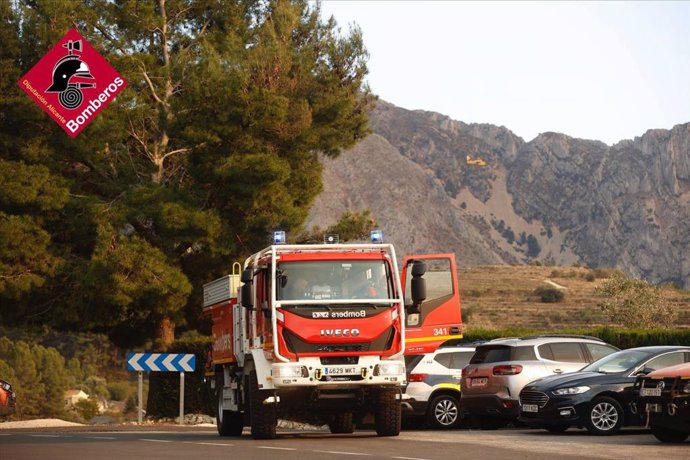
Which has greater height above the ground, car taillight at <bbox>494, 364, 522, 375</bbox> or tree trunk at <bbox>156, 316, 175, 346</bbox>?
tree trunk at <bbox>156, 316, 175, 346</bbox>

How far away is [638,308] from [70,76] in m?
48.4

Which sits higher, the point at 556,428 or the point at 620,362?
the point at 620,362

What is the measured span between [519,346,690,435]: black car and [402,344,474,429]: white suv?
4.49m

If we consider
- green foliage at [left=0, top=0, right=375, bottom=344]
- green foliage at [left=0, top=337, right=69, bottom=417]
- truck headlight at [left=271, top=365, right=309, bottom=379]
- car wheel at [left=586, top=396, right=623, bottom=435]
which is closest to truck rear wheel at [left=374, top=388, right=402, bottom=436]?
truck headlight at [left=271, top=365, right=309, bottom=379]

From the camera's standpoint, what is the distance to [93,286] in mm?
38125

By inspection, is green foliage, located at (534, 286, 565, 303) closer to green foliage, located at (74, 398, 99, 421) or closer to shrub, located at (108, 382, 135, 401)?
green foliage, located at (74, 398, 99, 421)

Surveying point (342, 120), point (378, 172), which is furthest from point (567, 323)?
point (378, 172)

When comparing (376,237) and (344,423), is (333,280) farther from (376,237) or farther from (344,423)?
(344,423)

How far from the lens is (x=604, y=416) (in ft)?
70.2

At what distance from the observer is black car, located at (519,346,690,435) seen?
21.3m

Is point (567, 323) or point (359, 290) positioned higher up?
point (567, 323)

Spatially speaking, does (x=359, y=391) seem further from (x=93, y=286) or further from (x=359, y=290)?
(x=93, y=286)

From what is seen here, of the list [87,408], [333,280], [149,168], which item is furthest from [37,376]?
[333,280]

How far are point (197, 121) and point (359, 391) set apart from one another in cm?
2050
